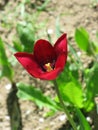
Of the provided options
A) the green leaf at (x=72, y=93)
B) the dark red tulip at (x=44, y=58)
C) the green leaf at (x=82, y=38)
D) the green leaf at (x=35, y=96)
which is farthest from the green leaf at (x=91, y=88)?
the dark red tulip at (x=44, y=58)

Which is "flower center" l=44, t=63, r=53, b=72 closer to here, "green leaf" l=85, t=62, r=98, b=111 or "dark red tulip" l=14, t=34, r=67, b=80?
"dark red tulip" l=14, t=34, r=67, b=80

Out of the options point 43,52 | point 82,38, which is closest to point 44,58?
point 43,52

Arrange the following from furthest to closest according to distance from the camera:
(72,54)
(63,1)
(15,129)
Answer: (63,1), (72,54), (15,129)

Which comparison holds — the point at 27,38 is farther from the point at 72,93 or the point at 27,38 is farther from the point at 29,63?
the point at 29,63

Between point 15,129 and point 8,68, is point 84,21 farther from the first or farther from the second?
point 15,129

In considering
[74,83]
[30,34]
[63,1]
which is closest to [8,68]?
[30,34]

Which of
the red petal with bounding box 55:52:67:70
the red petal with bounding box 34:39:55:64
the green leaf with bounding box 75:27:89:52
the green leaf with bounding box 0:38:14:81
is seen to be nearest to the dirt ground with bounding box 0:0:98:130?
the green leaf with bounding box 0:38:14:81
